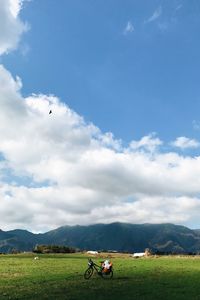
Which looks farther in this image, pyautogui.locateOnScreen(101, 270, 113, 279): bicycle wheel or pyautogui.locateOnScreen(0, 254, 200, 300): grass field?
pyautogui.locateOnScreen(101, 270, 113, 279): bicycle wheel

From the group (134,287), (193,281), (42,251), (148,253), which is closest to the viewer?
(134,287)

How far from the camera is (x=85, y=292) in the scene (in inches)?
1741

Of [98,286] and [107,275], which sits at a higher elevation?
[107,275]

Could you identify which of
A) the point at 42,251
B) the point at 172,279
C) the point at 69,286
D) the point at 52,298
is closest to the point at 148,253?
the point at 42,251

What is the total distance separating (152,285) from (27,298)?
49.5 ft

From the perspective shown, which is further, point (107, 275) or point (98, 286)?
point (107, 275)

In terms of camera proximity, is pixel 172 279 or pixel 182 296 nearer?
pixel 182 296

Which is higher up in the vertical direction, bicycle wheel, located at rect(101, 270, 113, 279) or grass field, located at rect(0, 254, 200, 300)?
bicycle wheel, located at rect(101, 270, 113, 279)

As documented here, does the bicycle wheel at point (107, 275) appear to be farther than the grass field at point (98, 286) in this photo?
Yes

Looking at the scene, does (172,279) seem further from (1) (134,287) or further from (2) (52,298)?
(2) (52,298)

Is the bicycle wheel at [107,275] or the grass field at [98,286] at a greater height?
the bicycle wheel at [107,275]

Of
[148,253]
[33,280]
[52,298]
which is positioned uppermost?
[148,253]

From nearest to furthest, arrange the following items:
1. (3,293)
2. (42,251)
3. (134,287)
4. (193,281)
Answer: (3,293) → (134,287) → (193,281) → (42,251)

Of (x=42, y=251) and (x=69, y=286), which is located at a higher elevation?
(x=42, y=251)
